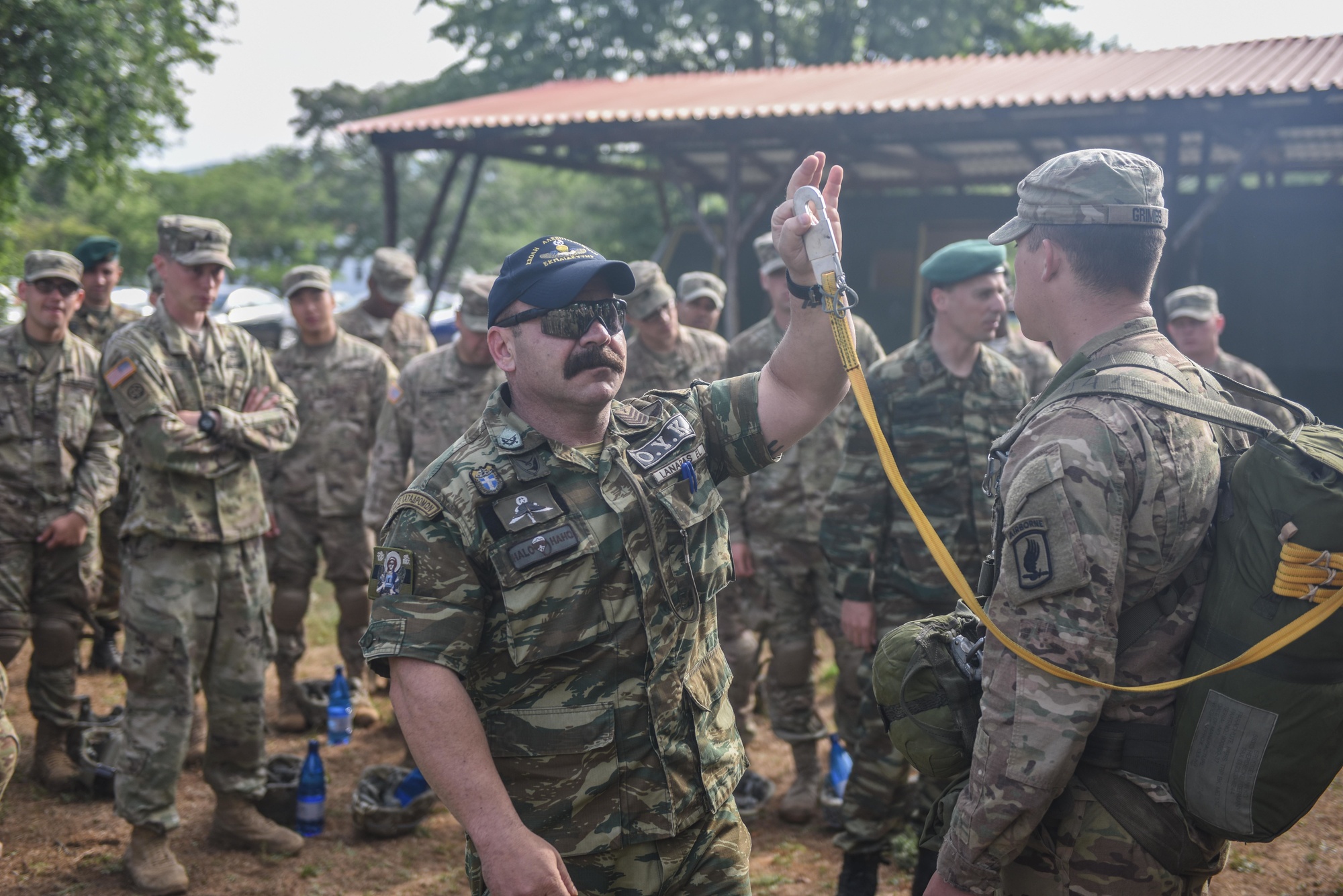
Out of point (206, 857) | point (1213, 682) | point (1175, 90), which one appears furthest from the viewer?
point (1175, 90)

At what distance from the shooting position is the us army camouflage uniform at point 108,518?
23.2 ft

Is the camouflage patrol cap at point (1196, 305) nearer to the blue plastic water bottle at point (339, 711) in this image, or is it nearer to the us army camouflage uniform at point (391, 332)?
the us army camouflage uniform at point (391, 332)

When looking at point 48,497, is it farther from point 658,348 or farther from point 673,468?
point 673,468

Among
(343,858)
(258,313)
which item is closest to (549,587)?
(343,858)

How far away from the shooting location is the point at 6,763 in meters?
3.28

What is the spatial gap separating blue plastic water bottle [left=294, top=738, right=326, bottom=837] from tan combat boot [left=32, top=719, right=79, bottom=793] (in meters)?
1.26

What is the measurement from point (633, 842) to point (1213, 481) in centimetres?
145

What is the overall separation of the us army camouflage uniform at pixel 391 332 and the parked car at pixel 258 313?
983cm

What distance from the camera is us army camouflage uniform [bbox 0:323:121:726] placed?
213 inches

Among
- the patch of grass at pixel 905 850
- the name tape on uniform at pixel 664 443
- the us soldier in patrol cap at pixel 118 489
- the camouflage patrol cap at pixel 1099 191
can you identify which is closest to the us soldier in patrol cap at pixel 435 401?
the us soldier in patrol cap at pixel 118 489

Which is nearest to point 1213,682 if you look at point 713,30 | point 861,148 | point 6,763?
point 6,763

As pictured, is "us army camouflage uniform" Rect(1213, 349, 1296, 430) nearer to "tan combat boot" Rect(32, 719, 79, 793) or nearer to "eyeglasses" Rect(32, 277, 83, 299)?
"eyeglasses" Rect(32, 277, 83, 299)

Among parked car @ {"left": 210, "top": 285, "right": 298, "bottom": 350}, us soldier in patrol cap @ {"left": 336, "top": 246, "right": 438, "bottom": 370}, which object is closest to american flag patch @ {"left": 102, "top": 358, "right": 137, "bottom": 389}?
us soldier in patrol cap @ {"left": 336, "top": 246, "right": 438, "bottom": 370}

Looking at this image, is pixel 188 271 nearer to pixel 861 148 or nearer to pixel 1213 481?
pixel 1213 481
